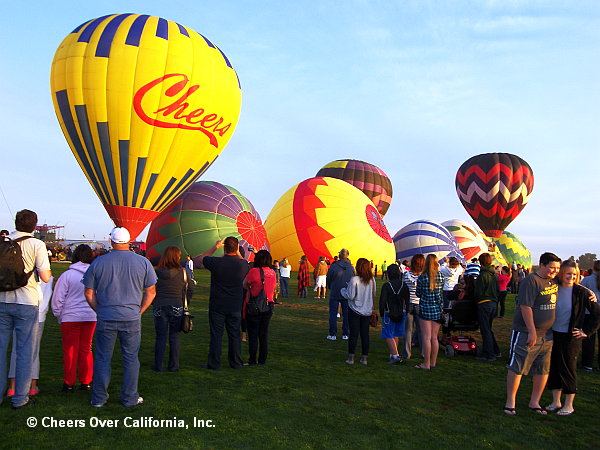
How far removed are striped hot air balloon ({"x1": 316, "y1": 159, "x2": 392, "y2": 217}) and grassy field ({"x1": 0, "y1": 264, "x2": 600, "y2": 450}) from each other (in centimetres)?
3206

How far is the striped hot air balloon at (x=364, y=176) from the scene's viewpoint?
39.0 m

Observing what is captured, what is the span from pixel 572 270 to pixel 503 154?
36.9m

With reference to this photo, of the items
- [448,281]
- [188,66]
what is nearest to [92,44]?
[188,66]

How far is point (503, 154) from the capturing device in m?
38.3

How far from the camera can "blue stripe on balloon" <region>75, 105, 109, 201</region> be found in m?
18.7

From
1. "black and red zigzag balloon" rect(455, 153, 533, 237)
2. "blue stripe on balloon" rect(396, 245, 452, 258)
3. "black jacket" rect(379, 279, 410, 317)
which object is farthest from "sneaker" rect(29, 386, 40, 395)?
"black and red zigzag balloon" rect(455, 153, 533, 237)

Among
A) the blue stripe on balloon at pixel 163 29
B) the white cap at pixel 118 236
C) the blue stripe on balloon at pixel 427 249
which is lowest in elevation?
the white cap at pixel 118 236

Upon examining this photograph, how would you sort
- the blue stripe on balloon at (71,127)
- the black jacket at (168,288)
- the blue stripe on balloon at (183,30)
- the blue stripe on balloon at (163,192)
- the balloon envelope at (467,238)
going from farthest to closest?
the balloon envelope at (467,238), the blue stripe on balloon at (163,192), the blue stripe on balloon at (183,30), the blue stripe on balloon at (71,127), the black jacket at (168,288)

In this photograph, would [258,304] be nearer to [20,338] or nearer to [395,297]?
[395,297]

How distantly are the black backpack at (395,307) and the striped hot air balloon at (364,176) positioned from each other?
31475mm

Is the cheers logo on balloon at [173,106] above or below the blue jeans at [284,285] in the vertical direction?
above

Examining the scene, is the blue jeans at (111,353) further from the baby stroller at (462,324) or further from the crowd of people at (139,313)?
the baby stroller at (462,324)

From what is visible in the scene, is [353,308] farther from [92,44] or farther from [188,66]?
[92,44]

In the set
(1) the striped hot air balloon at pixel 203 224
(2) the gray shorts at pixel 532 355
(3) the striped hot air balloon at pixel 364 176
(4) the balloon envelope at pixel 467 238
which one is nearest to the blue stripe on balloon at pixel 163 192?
(1) the striped hot air balloon at pixel 203 224
